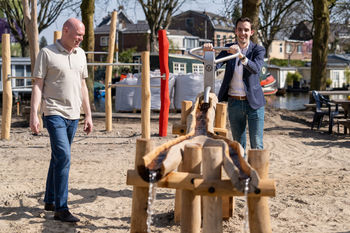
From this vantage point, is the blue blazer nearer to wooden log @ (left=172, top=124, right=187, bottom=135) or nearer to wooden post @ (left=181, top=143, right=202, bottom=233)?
wooden log @ (left=172, top=124, right=187, bottom=135)

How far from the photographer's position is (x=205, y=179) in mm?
3018

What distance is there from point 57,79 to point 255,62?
187cm

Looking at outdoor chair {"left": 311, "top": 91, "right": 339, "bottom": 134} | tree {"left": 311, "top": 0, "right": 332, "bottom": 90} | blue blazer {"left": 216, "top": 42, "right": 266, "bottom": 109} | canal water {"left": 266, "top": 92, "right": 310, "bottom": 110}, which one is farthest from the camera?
canal water {"left": 266, "top": 92, "right": 310, "bottom": 110}

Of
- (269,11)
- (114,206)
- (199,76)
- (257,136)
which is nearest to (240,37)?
(257,136)

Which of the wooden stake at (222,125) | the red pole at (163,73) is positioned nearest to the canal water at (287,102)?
the red pole at (163,73)

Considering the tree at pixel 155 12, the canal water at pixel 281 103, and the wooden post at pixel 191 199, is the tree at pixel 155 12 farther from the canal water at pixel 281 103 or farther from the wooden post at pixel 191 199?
the wooden post at pixel 191 199

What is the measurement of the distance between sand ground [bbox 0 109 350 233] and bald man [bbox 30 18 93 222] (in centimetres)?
44

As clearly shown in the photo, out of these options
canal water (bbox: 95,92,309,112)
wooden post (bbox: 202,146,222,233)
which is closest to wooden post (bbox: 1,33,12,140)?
wooden post (bbox: 202,146,222,233)

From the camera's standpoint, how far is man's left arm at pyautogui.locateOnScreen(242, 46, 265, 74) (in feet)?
15.3

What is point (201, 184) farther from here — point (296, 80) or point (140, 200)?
point (296, 80)

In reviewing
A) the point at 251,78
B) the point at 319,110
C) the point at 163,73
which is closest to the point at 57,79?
the point at 251,78

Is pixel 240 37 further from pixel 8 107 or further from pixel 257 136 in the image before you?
pixel 8 107

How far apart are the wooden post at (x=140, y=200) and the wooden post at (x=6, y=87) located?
750cm

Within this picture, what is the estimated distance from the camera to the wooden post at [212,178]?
3027 mm
